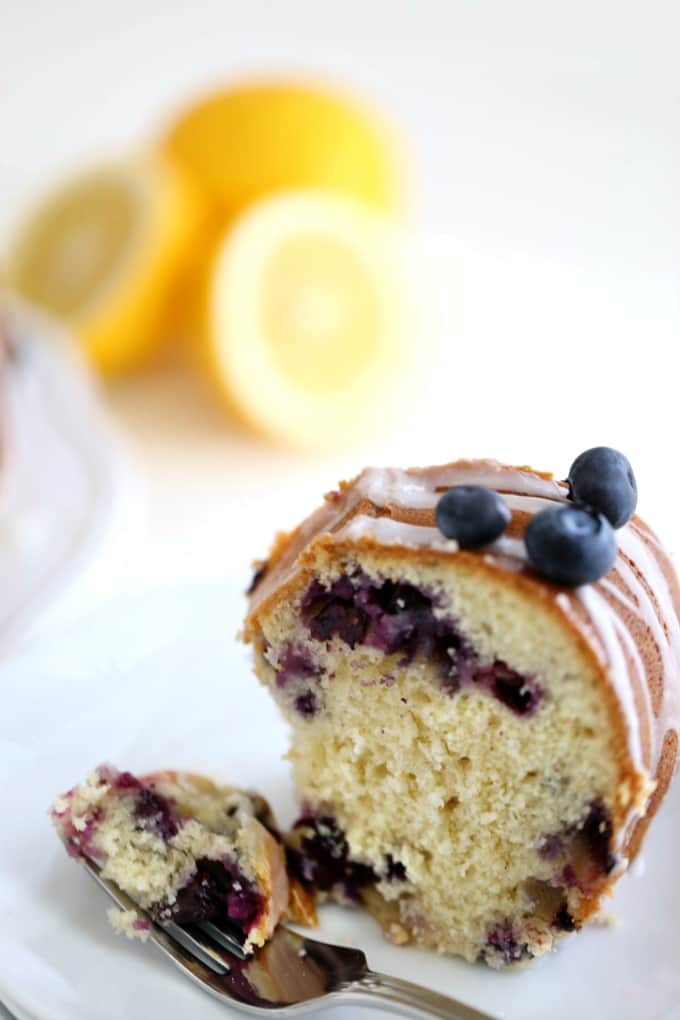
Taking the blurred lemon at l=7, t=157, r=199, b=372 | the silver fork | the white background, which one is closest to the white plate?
the silver fork

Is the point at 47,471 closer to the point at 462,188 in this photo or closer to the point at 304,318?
the point at 304,318

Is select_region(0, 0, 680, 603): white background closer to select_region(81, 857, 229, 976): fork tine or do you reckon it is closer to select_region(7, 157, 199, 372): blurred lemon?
select_region(7, 157, 199, 372): blurred lemon

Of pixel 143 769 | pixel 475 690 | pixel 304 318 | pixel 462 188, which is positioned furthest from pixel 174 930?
pixel 462 188

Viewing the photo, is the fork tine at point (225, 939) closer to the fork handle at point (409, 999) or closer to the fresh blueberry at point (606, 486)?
the fork handle at point (409, 999)

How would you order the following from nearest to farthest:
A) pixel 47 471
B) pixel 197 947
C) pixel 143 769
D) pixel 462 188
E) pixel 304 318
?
1. pixel 197 947
2. pixel 143 769
3. pixel 47 471
4. pixel 304 318
5. pixel 462 188

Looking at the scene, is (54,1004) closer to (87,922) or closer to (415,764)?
(87,922)

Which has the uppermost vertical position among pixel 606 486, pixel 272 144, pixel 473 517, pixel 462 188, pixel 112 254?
pixel 462 188

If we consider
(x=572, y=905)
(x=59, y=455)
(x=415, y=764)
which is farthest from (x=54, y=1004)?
(x=59, y=455)

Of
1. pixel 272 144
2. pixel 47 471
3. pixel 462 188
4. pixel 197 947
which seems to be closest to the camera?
pixel 197 947
